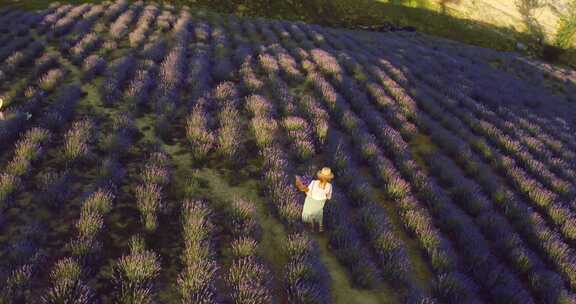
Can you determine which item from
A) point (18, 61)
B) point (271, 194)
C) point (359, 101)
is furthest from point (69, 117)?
point (359, 101)

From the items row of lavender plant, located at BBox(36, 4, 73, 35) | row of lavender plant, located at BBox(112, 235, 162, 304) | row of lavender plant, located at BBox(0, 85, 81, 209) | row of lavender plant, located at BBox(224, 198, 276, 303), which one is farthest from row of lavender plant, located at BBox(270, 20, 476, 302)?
row of lavender plant, located at BBox(36, 4, 73, 35)

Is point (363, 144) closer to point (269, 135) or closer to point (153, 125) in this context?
point (269, 135)

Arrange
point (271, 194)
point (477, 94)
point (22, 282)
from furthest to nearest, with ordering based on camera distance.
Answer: point (477, 94), point (271, 194), point (22, 282)

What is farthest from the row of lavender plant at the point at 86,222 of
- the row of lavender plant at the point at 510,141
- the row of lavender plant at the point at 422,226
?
the row of lavender plant at the point at 510,141

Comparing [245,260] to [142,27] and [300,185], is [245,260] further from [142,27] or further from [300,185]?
[142,27]

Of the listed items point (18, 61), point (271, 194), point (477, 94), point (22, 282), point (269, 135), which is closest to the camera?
point (22, 282)

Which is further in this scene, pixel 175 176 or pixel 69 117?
pixel 69 117
